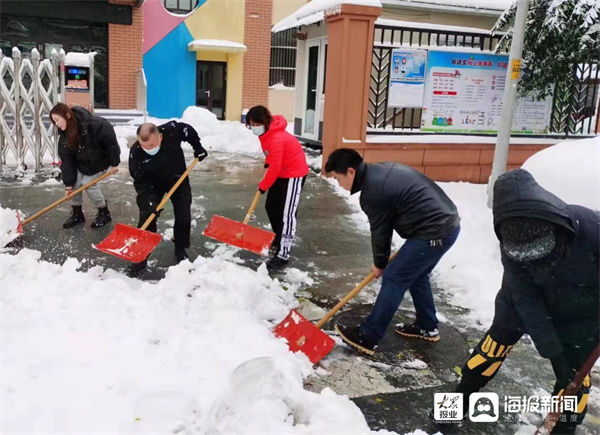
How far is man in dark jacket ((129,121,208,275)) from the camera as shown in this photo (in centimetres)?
510

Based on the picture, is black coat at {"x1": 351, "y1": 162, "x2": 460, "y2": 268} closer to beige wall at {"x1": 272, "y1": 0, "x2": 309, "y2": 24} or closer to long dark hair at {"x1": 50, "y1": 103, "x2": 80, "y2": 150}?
long dark hair at {"x1": 50, "y1": 103, "x2": 80, "y2": 150}

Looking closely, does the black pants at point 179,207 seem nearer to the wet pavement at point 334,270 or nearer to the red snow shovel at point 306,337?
the wet pavement at point 334,270

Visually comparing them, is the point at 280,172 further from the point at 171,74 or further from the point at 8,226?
the point at 171,74

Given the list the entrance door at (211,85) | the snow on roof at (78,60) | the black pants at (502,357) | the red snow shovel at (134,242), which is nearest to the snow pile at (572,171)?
the black pants at (502,357)

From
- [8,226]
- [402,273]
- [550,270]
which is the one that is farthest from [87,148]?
[550,270]

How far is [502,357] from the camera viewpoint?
292cm

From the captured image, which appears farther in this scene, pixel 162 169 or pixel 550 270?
pixel 162 169

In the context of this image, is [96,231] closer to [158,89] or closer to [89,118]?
[89,118]

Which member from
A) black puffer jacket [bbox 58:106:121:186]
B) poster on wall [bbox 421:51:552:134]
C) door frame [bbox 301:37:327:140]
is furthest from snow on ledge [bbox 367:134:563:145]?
black puffer jacket [bbox 58:106:121:186]

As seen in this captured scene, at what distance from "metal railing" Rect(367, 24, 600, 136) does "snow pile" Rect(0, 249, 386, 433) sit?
516 centimetres

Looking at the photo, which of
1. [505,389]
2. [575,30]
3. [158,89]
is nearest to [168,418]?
[505,389]

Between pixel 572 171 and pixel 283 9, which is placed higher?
pixel 283 9

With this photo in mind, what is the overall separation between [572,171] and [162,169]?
12.5 ft

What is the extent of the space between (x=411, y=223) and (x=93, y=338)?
215cm
